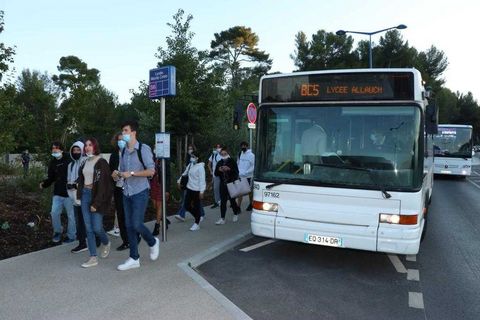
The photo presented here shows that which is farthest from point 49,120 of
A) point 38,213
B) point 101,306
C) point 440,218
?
point 101,306

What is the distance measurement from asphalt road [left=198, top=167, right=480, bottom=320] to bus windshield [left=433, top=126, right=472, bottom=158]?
15.9 m

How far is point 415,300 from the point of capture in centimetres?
512

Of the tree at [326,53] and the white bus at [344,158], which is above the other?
the tree at [326,53]

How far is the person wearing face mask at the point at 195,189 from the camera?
8516 millimetres

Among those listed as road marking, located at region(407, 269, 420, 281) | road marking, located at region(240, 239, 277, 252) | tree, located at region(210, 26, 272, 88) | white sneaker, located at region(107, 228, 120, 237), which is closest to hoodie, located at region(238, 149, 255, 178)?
road marking, located at region(240, 239, 277, 252)

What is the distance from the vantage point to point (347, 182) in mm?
5922

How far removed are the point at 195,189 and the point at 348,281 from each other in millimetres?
3698

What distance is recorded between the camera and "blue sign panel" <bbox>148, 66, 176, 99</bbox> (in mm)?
7047

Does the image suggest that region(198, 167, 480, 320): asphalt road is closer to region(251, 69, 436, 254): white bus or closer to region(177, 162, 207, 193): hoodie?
region(251, 69, 436, 254): white bus

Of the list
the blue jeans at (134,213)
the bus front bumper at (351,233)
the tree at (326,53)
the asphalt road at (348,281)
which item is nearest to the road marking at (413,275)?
the asphalt road at (348,281)

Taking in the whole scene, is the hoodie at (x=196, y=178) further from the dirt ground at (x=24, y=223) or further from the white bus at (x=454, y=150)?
the white bus at (x=454, y=150)

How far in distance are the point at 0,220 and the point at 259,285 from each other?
204 inches

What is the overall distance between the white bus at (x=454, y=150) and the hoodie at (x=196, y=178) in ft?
58.1

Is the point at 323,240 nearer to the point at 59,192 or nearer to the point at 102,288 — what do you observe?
the point at 102,288
